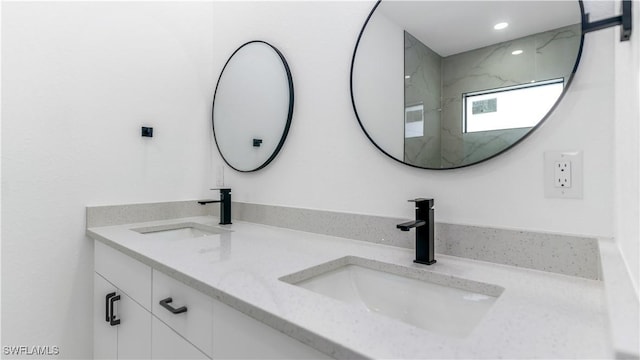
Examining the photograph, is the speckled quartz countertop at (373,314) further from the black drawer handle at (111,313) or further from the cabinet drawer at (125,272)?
the black drawer handle at (111,313)

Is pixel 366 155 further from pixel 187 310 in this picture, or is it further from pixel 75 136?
pixel 75 136

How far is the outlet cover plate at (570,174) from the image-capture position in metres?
0.87

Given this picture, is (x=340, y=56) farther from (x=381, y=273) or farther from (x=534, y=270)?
(x=534, y=270)

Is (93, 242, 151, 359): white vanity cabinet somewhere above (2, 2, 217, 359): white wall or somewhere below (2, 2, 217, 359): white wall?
below

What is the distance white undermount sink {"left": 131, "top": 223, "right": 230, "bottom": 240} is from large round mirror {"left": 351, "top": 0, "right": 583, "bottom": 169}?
3.03ft

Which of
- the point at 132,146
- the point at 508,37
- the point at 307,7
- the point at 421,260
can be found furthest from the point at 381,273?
the point at 132,146

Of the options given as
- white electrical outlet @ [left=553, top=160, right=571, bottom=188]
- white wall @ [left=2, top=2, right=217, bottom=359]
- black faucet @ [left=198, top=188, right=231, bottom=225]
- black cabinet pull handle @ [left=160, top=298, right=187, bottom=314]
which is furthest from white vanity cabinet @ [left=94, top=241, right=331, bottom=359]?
white electrical outlet @ [left=553, top=160, right=571, bottom=188]

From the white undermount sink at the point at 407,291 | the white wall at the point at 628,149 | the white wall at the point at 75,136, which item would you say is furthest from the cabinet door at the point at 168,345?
the white wall at the point at 628,149

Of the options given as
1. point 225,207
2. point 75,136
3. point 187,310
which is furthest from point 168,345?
point 75,136

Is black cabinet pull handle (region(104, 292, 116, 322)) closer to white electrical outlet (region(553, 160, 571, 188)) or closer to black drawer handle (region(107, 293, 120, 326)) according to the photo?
black drawer handle (region(107, 293, 120, 326))

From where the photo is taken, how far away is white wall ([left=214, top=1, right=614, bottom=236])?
0.85m

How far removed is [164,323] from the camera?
1.03 metres

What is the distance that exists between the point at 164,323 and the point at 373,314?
718mm

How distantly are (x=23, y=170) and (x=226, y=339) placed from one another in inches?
50.5
